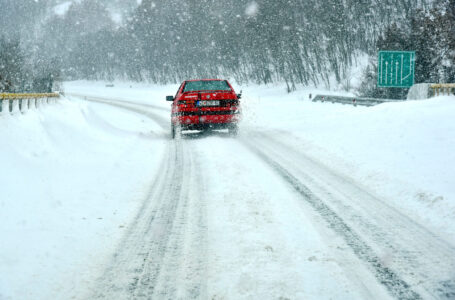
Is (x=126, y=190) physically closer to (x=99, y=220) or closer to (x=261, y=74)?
(x=99, y=220)

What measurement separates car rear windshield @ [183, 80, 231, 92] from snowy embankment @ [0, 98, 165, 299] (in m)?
2.04

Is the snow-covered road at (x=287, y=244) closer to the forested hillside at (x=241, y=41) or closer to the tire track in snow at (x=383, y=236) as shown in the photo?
the tire track in snow at (x=383, y=236)

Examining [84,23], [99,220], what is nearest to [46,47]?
[84,23]

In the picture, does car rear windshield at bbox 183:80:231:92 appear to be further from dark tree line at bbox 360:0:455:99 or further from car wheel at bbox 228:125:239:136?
dark tree line at bbox 360:0:455:99

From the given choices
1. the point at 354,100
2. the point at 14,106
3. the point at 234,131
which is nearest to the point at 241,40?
the point at 354,100

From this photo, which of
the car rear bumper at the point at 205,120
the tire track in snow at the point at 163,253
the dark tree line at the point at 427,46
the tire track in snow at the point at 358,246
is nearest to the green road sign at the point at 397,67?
the dark tree line at the point at 427,46

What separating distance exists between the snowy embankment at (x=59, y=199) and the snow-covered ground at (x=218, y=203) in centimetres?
2

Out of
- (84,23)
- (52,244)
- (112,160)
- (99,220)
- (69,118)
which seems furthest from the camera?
(84,23)

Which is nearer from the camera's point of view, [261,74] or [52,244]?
[52,244]

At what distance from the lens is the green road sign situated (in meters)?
19.6

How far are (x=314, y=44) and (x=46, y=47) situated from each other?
109795 mm

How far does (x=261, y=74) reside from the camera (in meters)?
51.1

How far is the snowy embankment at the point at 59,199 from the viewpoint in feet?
12.0

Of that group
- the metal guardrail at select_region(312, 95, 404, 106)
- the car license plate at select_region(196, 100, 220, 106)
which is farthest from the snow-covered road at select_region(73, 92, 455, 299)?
the metal guardrail at select_region(312, 95, 404, 106)
